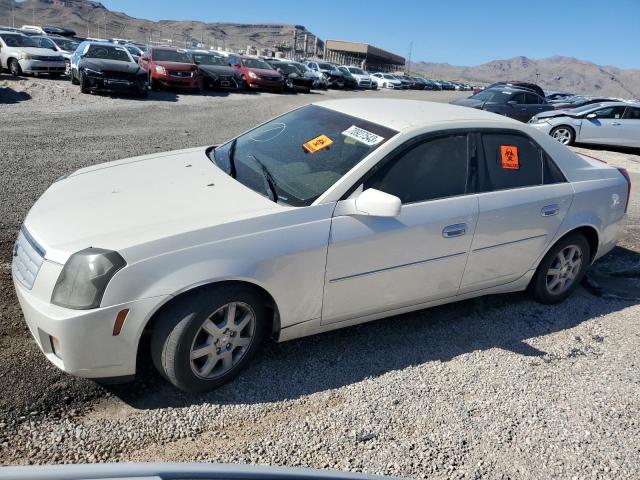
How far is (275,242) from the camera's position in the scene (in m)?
3.12

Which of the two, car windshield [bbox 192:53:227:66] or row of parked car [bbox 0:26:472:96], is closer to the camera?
row of parked car [bbox 0:26:472:96]

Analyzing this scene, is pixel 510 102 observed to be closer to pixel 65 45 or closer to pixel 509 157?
pixel 509 157

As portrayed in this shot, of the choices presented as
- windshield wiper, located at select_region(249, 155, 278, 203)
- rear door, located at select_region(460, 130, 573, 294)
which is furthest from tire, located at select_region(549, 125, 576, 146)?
windshield wiper, located at select_region(249, 155, 278, 203)

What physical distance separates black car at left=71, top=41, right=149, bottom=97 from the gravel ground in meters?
12.3

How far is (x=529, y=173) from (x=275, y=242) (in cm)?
226

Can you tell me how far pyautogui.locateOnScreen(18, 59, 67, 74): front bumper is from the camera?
18078 millimetres

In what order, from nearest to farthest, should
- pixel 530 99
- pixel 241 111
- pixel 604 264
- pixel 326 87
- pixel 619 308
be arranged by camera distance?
1. pixel 619 308
2. pixel 604 264
3. pixel 241 111
4. pixel 530 99
5. pixel 326 87

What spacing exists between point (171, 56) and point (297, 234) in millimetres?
18923

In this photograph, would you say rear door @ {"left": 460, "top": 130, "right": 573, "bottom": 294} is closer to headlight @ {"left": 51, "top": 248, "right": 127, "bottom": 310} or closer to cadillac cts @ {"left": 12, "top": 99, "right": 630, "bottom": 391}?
cadillac cts @ {"left": 12, "top": 99, "right": 630, "bottom": 391}

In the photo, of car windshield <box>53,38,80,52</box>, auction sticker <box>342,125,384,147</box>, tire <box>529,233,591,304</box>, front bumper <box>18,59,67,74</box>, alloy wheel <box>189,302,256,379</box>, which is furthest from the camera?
car windshield <box>53,38,80,52</box>

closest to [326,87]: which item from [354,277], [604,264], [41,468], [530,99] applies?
[530,99]

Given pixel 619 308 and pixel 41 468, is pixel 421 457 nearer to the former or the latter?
pixel 41 468

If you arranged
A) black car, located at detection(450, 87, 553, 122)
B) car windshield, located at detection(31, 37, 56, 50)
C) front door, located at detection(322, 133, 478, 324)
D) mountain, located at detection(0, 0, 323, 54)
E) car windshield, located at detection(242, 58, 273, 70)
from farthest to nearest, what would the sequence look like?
mountain, located at detection(0, 0, 323, 54) < car windshield, located at detection(242, 58, 273, 70) < car windshield, located at detection(31, 37, 56, 50) < black car, located at detection(450, 87, 553, 122) < front door, located at detection(322, 133, 478, 324)

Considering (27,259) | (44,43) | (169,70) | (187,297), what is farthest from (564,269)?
(44,43)
